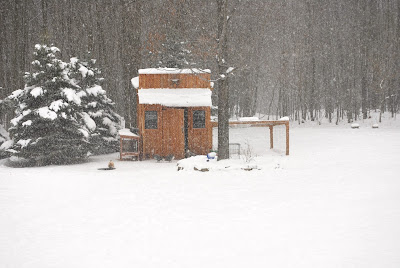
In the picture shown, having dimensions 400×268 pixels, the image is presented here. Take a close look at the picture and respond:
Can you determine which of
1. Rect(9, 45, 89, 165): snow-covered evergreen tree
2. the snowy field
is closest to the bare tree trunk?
the snowy field

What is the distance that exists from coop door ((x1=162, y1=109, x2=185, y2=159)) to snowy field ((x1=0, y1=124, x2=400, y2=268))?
16.3 ft

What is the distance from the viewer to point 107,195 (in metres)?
9.18

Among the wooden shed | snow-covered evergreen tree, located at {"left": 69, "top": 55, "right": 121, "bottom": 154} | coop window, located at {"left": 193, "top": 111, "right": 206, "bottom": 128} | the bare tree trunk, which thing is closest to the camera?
the bare tree trunk

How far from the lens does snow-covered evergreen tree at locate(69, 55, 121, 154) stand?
19.8 m

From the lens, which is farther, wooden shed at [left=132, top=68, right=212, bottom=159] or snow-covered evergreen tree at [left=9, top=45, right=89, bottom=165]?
wooden shed at [left=132, top=68, right=212, bottom=159]

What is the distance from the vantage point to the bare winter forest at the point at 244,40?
2431 centimetres

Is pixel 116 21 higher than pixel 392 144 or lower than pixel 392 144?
higher

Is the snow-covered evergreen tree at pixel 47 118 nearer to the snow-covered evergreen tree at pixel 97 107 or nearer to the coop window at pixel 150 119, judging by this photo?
the snow-covered evergreen tree at pixel 97 107

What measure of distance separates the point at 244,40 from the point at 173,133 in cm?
1808

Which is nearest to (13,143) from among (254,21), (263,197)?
(263,197)

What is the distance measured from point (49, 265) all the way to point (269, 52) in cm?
4043

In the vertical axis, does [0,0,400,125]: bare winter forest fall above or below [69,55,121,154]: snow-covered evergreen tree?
above

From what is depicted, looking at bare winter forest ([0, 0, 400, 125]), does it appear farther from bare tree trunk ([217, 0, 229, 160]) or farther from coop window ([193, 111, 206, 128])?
bare tree trunk ([217, 0, 229, 160])

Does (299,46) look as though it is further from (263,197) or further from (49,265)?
(49,265)
